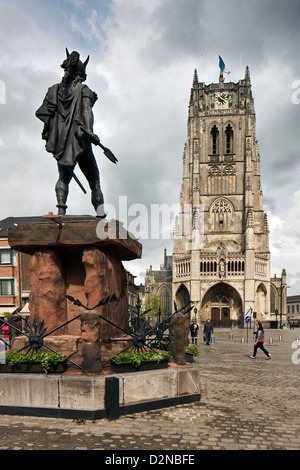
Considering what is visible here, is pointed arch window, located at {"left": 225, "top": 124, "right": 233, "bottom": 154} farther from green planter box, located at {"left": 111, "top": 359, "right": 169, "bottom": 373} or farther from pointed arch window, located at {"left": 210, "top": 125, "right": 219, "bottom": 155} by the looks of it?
green planter box, located at {"left": 111, "top": 359, "right": 169, "bottom": 373}

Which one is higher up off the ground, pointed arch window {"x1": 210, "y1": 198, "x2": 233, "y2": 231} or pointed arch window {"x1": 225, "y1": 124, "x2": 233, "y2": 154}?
pointed arch window {"x1": 225, "y1": 124, "x2": 233, "y2": 154}

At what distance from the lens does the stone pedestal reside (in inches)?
274

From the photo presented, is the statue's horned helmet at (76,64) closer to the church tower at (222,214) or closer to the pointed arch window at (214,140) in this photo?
the church tower at (222,214)

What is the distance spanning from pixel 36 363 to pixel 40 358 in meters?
0.09

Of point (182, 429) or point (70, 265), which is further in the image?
point (70, 265)

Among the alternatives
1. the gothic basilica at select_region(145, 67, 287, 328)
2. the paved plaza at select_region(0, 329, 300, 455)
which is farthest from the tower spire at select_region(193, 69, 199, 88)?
the paved plaza at select_region(0, 329, 300, 455)

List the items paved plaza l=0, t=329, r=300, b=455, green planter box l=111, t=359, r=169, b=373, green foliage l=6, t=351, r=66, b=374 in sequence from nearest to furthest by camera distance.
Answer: paved plaza l=0, t=329, r=300, b=455
green foliage l=6, t=351, r=66, b=374
green planter box l=111, t=359, r=169, b=373

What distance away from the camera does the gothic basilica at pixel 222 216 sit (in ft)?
210

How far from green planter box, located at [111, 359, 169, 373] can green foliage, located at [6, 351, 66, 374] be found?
0.86 m

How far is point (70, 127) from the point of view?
8.06 metres

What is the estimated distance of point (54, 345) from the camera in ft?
22.5

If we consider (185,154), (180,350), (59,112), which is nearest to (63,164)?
(59,112)

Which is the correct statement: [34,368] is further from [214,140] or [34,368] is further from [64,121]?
[214,140]

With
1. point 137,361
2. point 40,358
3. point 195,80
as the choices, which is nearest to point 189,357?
point 137,361
